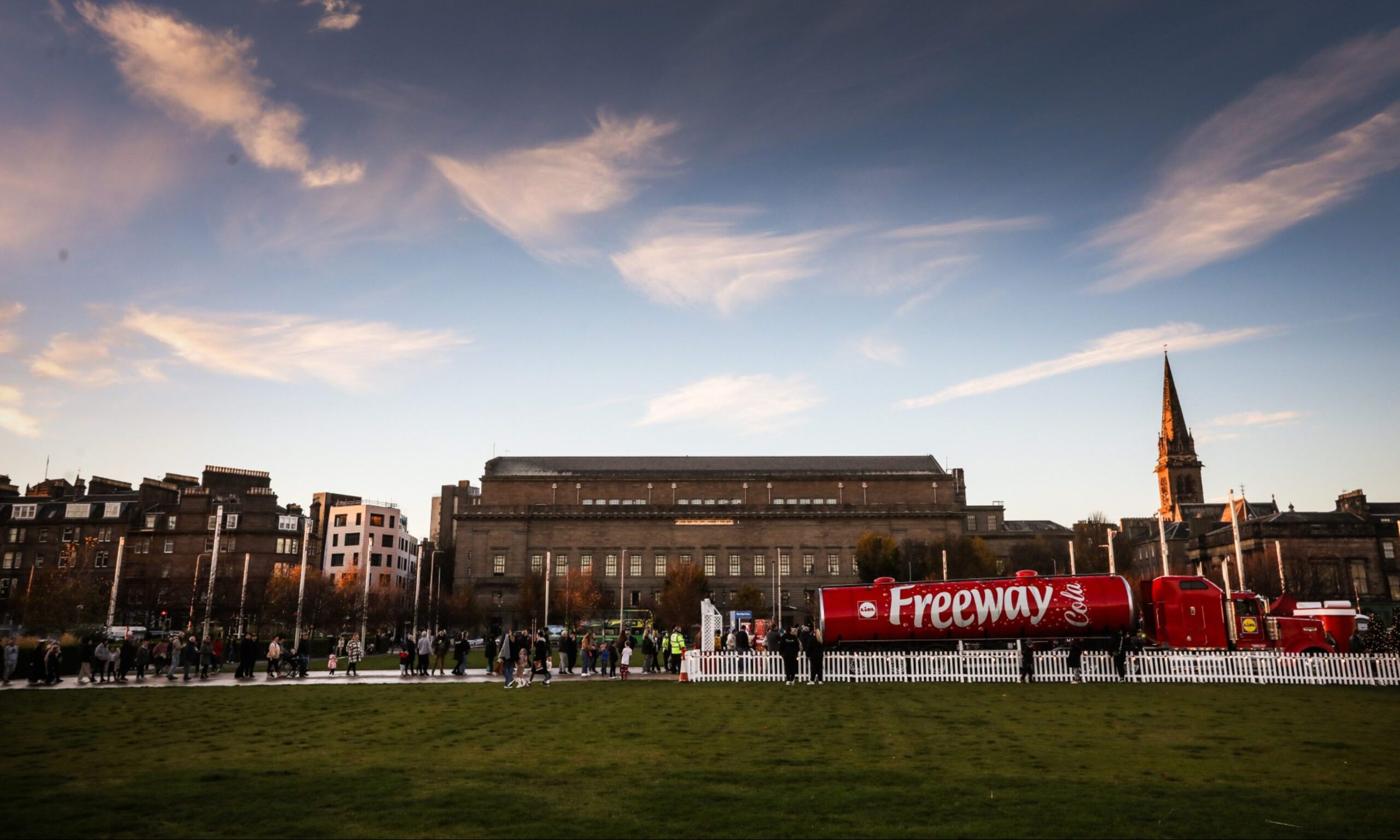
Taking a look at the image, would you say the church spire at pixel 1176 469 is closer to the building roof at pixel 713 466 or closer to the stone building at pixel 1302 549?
the stone building at pixel 1302 549

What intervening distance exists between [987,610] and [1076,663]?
3920 mm

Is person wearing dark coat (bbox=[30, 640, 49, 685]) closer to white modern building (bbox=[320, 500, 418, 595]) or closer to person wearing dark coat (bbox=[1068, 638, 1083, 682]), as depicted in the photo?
person wearing dark coat (bbox=[1068, 638, 1083, 682])

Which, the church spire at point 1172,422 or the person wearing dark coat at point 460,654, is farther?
the church spire at point 1172,422

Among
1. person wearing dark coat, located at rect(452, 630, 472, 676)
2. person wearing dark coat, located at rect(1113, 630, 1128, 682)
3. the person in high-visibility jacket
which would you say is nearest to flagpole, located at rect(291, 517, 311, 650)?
person wearing dark coat, located at rect(452, 630, 472, 676)

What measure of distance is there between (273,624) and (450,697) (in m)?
62.8

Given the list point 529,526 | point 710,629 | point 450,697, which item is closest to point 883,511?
point 529,526

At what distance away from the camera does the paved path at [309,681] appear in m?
30.7

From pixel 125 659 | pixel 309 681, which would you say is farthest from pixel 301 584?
pixel 309 681

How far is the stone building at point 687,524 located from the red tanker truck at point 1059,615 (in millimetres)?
65448

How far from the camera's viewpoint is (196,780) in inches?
496

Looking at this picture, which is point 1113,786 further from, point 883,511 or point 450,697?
point 883,511

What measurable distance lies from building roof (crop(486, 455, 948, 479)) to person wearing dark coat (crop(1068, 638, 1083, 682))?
81976 millimetres

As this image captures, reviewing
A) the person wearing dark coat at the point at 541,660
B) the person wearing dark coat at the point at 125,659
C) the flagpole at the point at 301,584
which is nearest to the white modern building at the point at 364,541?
the flagpole at the point at 301,584

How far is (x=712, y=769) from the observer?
1349cm
